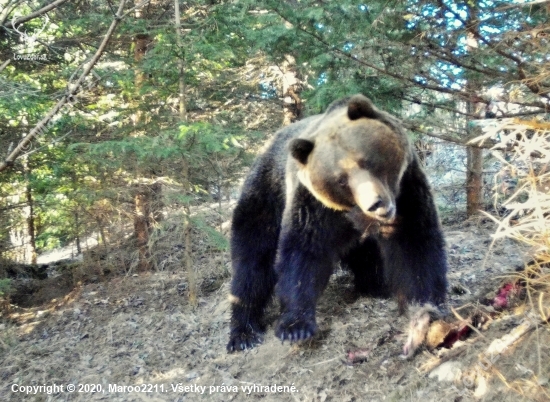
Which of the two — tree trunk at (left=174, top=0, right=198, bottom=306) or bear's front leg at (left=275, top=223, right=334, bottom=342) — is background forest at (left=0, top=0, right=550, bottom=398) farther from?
bear's front leg at (left=275, top=223, right=334, bottom=342)

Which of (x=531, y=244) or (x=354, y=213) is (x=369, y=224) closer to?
(x=354, y=213)

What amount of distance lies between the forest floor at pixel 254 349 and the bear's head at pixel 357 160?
2.90 feet

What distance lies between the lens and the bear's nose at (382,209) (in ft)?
11.2

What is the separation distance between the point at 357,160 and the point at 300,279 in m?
1.21

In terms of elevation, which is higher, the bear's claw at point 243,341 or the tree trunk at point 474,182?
the tree trunk at point 474,182

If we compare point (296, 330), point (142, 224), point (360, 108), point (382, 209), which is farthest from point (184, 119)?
point (382, 209)

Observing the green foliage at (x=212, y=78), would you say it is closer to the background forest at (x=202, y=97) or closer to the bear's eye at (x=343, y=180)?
the background forest at (x=202, y=97)

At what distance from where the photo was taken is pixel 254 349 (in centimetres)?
502

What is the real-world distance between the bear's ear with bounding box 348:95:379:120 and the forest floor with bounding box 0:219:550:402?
53.1 inches

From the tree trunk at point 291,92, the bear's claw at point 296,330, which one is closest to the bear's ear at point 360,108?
the bear's claw at point 296,330

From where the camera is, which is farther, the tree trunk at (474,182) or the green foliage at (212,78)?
the tree trunk at (474,182)

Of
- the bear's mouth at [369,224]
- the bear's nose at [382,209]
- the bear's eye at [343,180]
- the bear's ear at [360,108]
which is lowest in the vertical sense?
the bear's mouth at [369,224]

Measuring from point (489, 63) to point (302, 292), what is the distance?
3326 mm

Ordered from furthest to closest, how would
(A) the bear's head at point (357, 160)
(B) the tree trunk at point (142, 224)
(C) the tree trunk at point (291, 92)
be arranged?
1. (C) the tree trunk at point (291, 92)
2. (B) the tree trunk at point (142, 224)
3. (A) the bear's head at point (357, 160)
